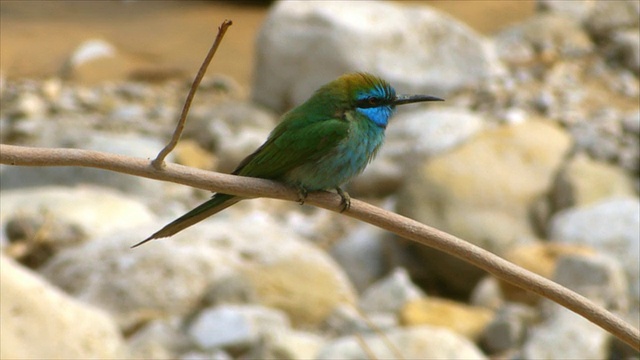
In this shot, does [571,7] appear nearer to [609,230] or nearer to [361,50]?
[361,50]

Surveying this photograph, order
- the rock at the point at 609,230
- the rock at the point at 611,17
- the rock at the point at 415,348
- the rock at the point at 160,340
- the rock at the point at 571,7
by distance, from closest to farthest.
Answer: the rock at the point at 415,348 < the rock at the point at 160,340 < the rock at the point at 609,230 < the rock at the point at 611,17 < the rock at the point at 571,7

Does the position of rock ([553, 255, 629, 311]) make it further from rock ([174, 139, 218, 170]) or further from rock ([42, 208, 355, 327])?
rock ([174, 139, 218, 170])

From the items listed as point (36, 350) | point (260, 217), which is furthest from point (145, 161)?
point (260, 217)

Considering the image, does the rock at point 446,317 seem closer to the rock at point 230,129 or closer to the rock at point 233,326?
the rock at point 233,326

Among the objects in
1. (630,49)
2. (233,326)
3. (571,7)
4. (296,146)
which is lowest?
(233,326)

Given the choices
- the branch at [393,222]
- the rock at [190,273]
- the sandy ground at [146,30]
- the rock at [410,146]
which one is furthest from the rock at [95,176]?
the branch at [393,222]

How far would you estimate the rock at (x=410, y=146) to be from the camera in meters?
7.05

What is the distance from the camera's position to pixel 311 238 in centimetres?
682

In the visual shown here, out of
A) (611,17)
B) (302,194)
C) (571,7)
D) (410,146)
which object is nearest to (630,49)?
(611,17)

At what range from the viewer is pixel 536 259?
5.16 meters

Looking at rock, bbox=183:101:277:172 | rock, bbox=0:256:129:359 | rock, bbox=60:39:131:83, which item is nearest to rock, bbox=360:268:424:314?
rock, bbox=0:256:129:359

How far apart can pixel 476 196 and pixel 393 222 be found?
4.26 metres

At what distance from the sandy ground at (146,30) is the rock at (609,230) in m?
5.15

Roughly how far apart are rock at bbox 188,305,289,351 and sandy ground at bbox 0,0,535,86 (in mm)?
6088
